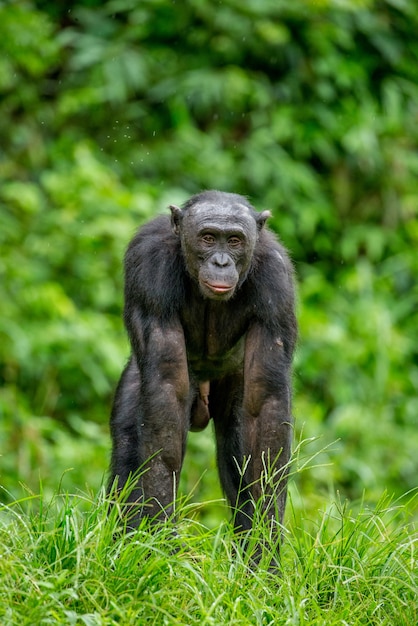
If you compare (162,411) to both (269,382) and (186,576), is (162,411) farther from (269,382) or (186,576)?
(186,576)

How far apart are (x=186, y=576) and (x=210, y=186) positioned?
26.9ft

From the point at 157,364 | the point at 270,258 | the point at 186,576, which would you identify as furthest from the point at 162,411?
the point at 186,576

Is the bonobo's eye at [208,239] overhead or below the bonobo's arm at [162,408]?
overhead

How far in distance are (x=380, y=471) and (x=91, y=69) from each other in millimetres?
5573

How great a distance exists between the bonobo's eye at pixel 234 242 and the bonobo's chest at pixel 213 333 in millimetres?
392

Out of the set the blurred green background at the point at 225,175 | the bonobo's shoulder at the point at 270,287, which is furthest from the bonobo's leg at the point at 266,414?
the blurred green background at the point at 225,175

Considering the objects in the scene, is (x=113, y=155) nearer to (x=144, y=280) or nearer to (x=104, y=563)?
(x=144, y=280)

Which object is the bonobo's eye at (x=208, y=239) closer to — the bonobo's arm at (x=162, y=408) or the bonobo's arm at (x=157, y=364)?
the bonobo's arm at (x=157, y=364)

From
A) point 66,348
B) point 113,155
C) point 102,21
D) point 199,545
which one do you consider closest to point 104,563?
point 199,545

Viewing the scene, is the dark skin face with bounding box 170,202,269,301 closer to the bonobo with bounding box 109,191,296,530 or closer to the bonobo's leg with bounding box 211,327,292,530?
the bonobo with bounding box 109,191,296,530

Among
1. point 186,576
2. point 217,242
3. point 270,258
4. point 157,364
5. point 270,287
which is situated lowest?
point 186,576

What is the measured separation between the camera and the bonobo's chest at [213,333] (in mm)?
6688

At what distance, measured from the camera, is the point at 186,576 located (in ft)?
16.6

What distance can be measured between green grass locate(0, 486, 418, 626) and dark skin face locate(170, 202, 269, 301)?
55.0 inches
